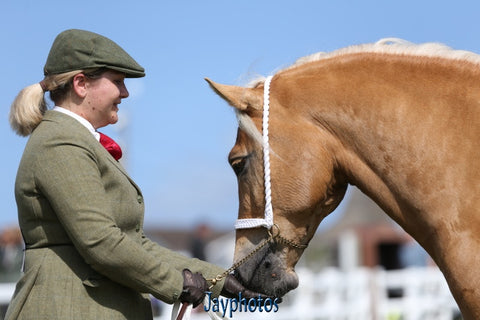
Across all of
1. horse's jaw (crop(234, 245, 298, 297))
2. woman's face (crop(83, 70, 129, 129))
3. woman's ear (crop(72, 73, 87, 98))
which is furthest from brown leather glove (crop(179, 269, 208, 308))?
woman's ear (crop(72, 73, 87, 98))

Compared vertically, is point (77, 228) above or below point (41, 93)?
below

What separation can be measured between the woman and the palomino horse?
0.48 m

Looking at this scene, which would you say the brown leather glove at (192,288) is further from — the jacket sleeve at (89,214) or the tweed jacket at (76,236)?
the jacket sleeve at (89,214)

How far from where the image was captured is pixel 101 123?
10.2 feet

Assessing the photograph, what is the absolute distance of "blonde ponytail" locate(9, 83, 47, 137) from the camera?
3.02 meters

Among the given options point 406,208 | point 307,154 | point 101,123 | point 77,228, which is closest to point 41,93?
point 101,123

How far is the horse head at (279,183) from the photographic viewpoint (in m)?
3.25

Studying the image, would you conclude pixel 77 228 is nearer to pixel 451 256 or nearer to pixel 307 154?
pixel 307 154

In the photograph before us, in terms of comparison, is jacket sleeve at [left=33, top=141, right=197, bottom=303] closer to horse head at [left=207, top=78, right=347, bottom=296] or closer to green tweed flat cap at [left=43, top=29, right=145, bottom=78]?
green tweed flat cap at [left=43, top=29, right=145, bottom=78]

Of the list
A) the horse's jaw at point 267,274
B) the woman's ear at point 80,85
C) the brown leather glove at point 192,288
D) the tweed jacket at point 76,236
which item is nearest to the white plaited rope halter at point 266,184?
the horse's jaw at point 267,274

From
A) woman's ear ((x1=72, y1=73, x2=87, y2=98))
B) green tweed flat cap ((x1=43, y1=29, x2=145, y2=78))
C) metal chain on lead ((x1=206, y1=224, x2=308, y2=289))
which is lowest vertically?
metal chain on lead ((x1=206, y1=224, x2=308, y2=289))

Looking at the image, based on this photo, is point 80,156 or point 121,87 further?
point 121,87

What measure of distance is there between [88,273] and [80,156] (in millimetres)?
472

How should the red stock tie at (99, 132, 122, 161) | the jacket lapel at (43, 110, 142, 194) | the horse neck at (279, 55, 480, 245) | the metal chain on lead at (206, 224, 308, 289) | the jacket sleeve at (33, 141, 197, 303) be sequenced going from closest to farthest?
the jacket sleeve at (33, 141, 197, 303) < the jacket lapel at (43, 110, 142, 194) < the horse neck at (279, 55, 480, 245) < the red stock tie at (99, 132, 122, 161) < the metal chain on lead at (206, 224, 308, 289)
